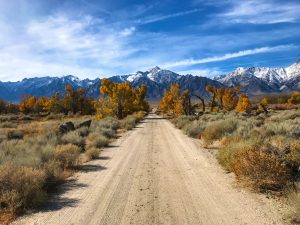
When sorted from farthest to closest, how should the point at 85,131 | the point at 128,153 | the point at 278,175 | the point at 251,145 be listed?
the point at 85,131
the point at 128,153
the point at 251,145
the point at 278,175

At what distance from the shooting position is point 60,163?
14.6 m

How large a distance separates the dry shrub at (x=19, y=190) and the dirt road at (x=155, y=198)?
0.44m

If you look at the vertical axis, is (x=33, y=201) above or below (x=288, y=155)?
below

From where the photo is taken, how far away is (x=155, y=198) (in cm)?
1041

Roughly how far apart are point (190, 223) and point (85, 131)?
21393 millimetres

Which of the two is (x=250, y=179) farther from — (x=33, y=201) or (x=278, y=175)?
(x=33, y=201)

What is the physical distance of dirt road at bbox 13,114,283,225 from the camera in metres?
8.70

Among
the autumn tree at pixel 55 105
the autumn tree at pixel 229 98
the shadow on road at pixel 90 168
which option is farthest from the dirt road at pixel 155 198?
the autumn tree at pixel 55 105

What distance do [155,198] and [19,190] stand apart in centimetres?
358

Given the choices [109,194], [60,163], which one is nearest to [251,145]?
[109,194]

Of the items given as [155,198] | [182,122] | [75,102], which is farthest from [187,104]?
[155,198]

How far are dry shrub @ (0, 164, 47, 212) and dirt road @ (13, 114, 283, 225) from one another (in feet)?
1.45

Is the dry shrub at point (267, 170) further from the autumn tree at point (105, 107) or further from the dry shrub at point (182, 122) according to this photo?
the autumn tree at point (105, 107)

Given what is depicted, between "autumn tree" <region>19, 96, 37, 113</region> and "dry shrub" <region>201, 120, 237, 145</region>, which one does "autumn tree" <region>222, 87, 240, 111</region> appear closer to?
"dry shrub" <region>201, 120, 237, 145</region>
